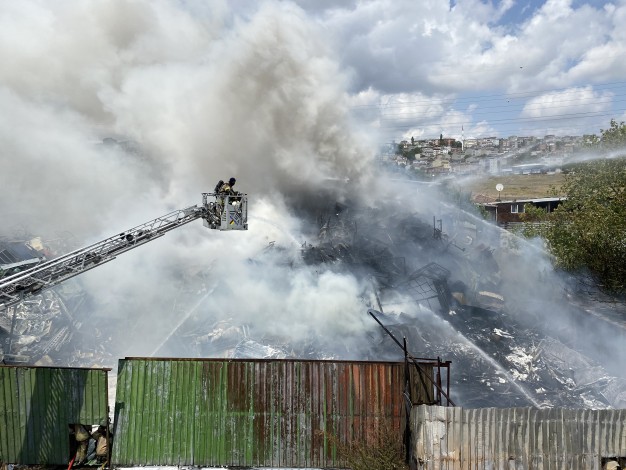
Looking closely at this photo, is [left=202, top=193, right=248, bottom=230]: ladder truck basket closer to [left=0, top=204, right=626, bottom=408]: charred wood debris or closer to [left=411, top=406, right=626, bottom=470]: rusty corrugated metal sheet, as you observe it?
[left=0, top=204, right=626, bottom=408]: charred wood debris

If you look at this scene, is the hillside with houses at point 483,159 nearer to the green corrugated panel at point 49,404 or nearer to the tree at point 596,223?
the tree at point 596,223

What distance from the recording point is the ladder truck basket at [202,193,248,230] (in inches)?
315

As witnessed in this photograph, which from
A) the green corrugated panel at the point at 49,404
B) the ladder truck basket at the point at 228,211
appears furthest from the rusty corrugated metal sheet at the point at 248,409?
the ladder truck basket at the point at 228,211

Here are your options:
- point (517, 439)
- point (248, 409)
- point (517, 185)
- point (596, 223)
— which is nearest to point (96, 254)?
point (248, 409)

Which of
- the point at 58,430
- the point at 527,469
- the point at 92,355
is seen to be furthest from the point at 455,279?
the point at 58,430

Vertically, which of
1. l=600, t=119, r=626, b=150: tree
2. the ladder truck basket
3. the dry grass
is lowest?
the ladder truck basket

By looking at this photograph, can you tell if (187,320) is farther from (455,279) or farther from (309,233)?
(455,279)

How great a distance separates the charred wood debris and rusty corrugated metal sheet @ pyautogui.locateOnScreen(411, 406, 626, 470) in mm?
2683

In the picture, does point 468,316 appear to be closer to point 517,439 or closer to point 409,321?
point 409,321

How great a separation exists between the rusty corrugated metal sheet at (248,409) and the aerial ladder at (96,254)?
161 cm

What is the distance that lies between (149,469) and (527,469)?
195 inches

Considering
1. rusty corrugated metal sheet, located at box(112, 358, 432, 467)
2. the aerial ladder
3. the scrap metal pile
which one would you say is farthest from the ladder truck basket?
the scrap metal pile

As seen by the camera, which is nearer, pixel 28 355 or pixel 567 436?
pixel 567 436

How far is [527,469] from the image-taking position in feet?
19.2
